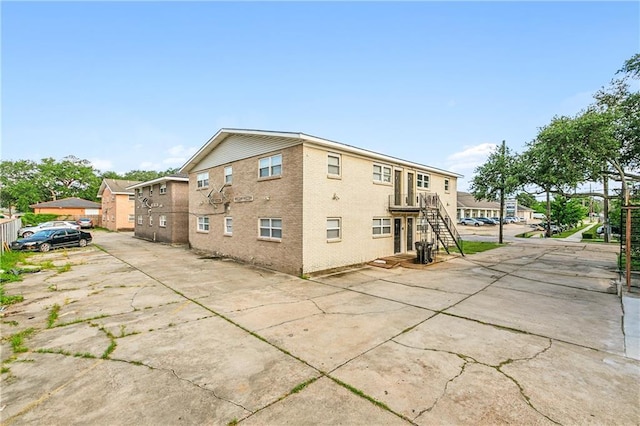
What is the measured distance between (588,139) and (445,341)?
41.4ft

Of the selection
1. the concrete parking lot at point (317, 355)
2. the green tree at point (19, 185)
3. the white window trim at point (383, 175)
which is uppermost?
the green tree at point (19, 185)

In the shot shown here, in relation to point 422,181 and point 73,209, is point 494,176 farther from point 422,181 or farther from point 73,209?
point 73,209

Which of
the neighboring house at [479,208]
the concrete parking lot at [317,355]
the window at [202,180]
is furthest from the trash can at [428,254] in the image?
the neighboring house at [479,208]

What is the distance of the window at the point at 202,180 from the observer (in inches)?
739

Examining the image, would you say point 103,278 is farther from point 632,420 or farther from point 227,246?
point 632,420

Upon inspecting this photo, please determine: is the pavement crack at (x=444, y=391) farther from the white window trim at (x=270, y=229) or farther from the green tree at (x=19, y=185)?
the green tree at (x=19, y=185)

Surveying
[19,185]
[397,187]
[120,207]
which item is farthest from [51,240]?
[19,185]

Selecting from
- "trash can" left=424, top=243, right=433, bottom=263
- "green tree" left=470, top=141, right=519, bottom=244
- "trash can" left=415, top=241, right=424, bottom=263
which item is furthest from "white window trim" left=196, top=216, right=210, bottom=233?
"green tree" left=470, top=141, right=519, bottom=244

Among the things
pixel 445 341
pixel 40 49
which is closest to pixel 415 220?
pixel 445 341

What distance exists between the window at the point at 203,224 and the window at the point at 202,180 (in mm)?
2235

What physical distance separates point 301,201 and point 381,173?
621cm

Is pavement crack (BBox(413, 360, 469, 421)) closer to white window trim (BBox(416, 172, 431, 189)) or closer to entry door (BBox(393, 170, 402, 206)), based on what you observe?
entry door (BBox(393, 170, 402, 206))

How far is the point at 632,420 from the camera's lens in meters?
3.39

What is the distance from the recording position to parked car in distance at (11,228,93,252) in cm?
1807
